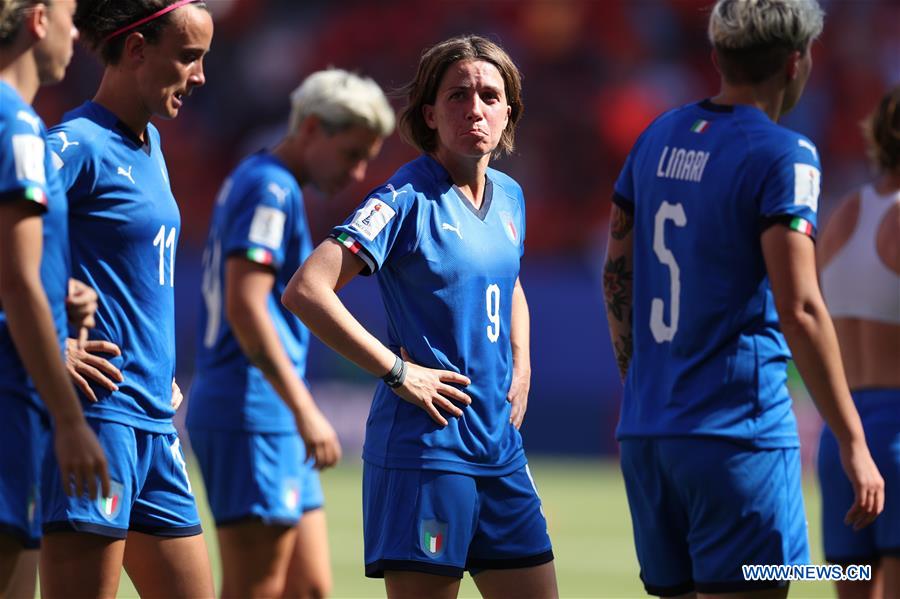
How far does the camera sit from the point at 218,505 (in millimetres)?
5816

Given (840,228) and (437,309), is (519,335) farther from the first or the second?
(840,228)

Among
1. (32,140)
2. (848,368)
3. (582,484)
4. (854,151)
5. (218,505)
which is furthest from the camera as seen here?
(854,151)

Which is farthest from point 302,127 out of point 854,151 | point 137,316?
point 854,151

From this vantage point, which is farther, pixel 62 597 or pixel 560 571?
pixel 560 571

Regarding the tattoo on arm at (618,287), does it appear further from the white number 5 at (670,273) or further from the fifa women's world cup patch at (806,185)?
the fifa women's world cup patch at (806,185)

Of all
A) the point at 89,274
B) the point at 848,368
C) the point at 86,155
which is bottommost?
the point at 848,368

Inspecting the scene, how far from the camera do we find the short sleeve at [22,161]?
3.31 m

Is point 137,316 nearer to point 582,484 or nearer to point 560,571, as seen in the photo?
point 560,571

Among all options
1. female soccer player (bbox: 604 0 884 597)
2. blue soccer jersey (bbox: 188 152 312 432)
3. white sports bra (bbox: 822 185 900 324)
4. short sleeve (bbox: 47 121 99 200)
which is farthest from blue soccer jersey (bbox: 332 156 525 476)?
blue soccer jersey (bbox: 188 152 312 432)

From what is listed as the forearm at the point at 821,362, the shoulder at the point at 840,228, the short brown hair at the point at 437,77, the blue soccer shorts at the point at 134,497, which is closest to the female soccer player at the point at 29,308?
the blue soccer shorts at the point at 134,497

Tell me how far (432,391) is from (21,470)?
125 cm

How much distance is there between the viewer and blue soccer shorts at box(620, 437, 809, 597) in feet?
13.4

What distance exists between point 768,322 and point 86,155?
2.15 metres

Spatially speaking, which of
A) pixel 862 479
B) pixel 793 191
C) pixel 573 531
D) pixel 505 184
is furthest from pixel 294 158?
pixel 573 531
